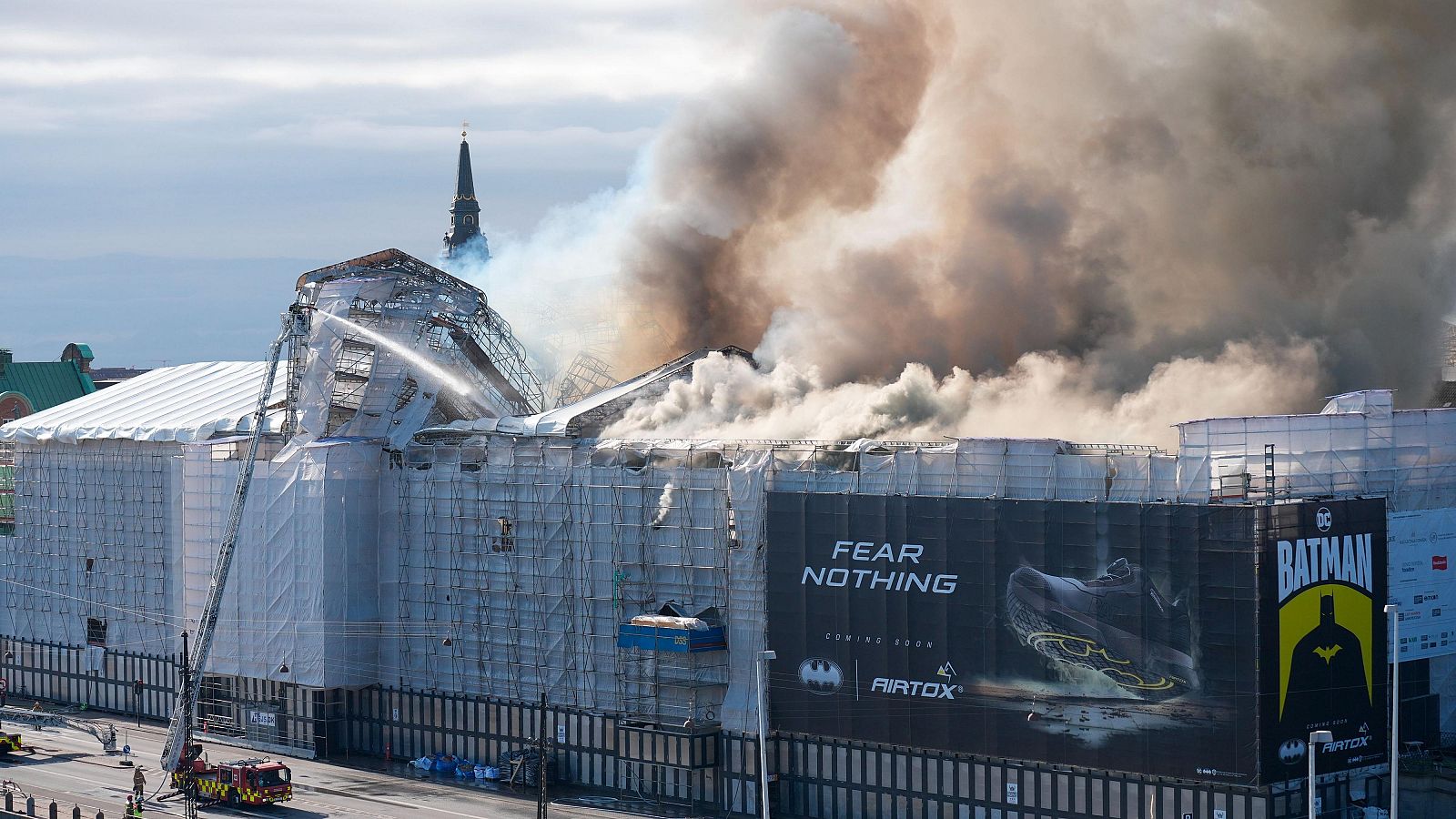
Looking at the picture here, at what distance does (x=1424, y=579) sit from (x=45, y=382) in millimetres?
125593

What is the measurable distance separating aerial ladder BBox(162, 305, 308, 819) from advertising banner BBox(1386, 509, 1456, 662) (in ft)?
147

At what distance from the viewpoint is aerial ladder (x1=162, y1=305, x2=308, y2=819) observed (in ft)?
261

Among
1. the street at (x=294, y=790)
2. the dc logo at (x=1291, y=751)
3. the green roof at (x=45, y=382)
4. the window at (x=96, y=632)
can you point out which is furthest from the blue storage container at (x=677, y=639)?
the green roof at (x=45, y=382)

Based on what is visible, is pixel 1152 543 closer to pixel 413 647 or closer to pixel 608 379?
pixel 413 647

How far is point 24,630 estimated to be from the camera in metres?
111

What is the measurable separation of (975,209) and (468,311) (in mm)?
25730

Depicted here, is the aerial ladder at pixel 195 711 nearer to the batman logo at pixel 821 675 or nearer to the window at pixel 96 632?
the window at pixel 96 632

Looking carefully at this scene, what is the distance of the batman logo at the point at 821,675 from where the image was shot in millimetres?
74438

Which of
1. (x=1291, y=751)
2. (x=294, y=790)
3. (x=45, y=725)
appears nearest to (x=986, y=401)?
(x=1291, y=751)

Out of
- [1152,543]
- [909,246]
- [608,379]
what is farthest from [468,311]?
[1152,543]

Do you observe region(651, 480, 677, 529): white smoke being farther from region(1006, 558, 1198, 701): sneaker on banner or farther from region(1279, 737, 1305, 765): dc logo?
region(1279, 737, 1305, 765): dc logo

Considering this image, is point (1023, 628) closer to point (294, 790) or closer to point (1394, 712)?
point (1394, 712)

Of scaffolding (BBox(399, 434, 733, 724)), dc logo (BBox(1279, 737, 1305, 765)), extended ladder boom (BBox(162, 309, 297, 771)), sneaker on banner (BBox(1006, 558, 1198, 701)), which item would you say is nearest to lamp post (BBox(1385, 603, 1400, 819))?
dc logo (BBox(1279, 737, 1305, 765))

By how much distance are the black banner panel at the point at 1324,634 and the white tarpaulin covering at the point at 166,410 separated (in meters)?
52.7
